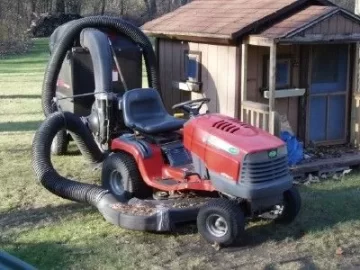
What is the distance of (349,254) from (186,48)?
4.91m

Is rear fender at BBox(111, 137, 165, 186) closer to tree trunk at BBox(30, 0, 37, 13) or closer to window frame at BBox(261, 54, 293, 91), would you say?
window frame at BBox(261, 54, 293, 91)

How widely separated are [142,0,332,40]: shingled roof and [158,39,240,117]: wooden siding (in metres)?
0.26

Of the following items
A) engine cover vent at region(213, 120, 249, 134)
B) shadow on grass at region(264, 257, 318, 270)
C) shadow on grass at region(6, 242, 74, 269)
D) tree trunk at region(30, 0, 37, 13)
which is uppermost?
engine cover vent at region(213, 120, 249, 134)

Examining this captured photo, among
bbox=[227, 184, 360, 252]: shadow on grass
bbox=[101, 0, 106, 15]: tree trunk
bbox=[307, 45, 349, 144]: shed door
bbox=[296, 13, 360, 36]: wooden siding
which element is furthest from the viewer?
bbox=[101, 0, 106, 15]: tree trunk

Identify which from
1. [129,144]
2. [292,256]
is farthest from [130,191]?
[292,256]

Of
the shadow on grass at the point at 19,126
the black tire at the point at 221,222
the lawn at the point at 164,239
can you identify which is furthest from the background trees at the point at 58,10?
the black tire at the point at 221,222

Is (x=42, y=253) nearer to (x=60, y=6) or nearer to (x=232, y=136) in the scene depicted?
(x=232, y=136)

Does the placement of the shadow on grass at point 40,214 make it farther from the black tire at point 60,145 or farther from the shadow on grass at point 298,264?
the black tire at point 60,145

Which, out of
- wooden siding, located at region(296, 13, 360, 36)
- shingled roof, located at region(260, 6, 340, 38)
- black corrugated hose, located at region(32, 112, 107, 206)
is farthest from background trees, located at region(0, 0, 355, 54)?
wooden siding, located at region(296, 13, 360, 36)

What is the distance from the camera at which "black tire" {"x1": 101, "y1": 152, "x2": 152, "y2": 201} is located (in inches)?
276

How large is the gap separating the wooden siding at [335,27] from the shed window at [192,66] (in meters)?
1.90

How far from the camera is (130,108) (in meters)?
7.35

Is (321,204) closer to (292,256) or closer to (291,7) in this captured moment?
(292,256)

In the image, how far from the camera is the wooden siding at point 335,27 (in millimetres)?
8312
